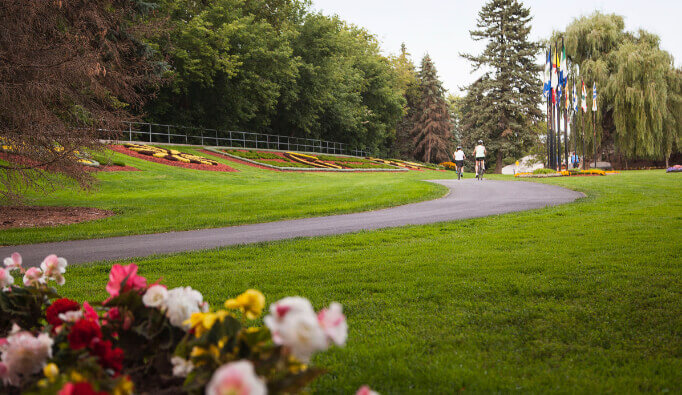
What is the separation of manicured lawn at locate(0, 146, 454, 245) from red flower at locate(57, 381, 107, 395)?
30.9 ft

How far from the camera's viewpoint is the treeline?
33.1 m

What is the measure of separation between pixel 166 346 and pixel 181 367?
195mm

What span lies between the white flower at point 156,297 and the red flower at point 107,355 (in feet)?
0.68

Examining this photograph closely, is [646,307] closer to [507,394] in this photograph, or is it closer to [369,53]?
[507,394]

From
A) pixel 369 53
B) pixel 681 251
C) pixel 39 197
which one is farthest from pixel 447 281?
pixel 369 53

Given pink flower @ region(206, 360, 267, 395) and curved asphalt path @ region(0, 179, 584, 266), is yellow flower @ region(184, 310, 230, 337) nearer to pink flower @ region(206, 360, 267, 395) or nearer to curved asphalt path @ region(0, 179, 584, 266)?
pink flower @ region(206, 360, 267, 395)

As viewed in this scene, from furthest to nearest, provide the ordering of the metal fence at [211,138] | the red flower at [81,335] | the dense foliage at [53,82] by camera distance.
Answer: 1. the metal fence at [211,138]
2. the dense foliage at [53,82]
3. the red flower at [81,335]

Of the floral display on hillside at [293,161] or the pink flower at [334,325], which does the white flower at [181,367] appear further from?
the floral display on hillside at [293,161]

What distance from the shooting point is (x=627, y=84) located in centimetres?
3145

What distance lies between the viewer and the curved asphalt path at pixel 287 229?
8195 millimetres

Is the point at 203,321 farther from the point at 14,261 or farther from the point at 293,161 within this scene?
the point at 293,161

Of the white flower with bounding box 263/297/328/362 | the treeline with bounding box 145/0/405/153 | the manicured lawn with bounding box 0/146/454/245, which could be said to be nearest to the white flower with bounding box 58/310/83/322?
the white flower with bounding box 263/297/328/362

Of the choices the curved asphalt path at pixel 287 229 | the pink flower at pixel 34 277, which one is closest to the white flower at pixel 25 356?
the pink flower at pixel 34 277

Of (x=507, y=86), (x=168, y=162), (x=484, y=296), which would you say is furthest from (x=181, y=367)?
(x=507, y=86)
